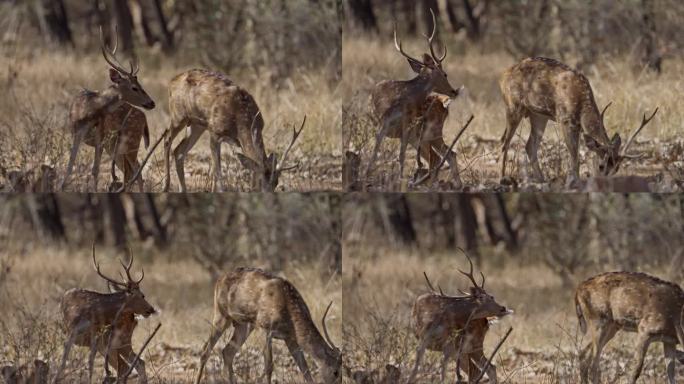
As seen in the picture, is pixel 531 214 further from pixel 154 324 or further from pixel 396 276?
pixel 154 324

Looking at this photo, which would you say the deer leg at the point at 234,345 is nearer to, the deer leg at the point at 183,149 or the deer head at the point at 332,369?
the deer head at the point at 332,369

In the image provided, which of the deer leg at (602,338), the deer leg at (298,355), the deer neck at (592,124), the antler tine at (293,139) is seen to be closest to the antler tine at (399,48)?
the antler tine at (293,139)

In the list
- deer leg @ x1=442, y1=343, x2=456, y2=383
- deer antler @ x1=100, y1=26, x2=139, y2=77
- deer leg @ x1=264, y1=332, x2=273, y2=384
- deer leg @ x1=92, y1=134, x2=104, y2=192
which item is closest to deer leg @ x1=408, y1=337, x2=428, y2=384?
deer leg @ x1=442, y1=343, x2=456, y2=383

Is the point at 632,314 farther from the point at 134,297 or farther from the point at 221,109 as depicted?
the point at 134,297

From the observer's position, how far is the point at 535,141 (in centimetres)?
1877

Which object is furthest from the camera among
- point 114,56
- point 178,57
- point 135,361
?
point 178,57

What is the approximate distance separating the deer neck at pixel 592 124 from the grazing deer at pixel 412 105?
38.0 inches

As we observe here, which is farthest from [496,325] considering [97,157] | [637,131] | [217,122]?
[97,157]

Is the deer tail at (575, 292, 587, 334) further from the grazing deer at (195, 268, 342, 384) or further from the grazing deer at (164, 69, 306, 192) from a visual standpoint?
the grazing deer at (164, 69, 306, 192)

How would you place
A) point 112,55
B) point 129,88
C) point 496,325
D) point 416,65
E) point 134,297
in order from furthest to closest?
point 496,325 < point 112,55 < point 416,65 < point 129,88 < point 134,297

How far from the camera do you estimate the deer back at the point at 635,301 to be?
59.1ft

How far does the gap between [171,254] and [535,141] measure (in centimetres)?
306

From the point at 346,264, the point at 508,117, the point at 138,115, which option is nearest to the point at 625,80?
the point at 508,117

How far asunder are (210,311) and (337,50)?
2.36 metres
